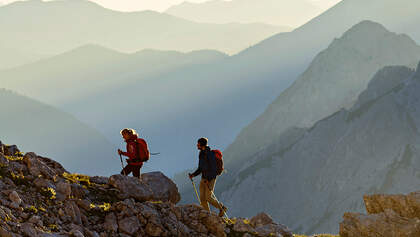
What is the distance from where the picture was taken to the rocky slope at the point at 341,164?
101562mm

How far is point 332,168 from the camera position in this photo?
115 metres

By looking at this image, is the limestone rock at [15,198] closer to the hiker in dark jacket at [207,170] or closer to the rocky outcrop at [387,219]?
the hiker in dark jacket at [207,170]

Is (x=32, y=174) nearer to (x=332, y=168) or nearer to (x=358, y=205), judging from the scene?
(x=358, y=205)

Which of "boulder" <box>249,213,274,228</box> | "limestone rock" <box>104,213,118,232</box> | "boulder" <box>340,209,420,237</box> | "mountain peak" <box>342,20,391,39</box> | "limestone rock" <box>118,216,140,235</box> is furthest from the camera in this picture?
"mountain peak" <box>342,20,391,39</box>

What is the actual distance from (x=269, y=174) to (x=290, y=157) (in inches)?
298

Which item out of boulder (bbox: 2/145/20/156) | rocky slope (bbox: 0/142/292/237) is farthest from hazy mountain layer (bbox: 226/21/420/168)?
boulder (bbox: 2/145/20/156)

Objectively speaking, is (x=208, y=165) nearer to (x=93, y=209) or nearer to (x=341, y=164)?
(x=93, y=209)

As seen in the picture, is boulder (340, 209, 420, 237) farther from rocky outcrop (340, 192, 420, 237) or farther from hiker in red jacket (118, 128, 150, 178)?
hiker in red jacket (118, 128, 150, 178)

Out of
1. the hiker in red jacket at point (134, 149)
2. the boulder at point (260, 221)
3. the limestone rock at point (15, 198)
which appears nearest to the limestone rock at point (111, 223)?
the limestone rock at point (15, 198)

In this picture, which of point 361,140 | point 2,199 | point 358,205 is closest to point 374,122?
point 361,140

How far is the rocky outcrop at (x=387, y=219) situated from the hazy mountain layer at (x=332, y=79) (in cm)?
15260

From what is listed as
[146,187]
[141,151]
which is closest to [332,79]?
[141,151]

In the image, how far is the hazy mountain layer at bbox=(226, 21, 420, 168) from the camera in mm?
172875

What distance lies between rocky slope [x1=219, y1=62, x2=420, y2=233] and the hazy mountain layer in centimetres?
3941
